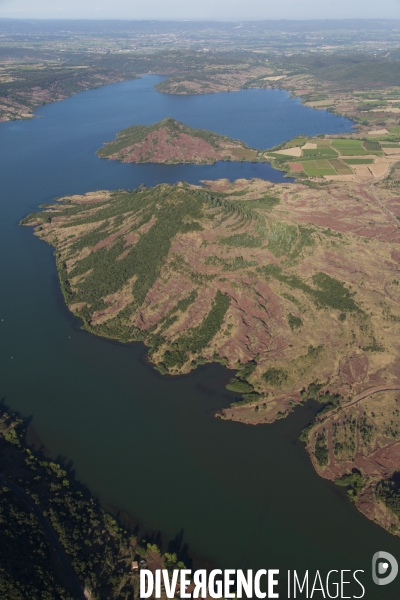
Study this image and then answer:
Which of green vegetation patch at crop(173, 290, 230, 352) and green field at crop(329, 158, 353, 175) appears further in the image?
green field at crop(329, 158, 353, 175)

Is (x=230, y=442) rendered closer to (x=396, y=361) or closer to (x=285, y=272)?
(x=396, y=361)

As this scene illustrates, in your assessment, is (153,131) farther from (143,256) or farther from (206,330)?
(206,330)

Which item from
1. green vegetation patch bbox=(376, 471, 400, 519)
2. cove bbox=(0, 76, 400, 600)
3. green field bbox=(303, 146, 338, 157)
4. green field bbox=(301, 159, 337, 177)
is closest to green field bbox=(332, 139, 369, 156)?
green field bbox=(303, 146, 338, 157)

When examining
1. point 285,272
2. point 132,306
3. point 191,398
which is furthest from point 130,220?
point 191,398

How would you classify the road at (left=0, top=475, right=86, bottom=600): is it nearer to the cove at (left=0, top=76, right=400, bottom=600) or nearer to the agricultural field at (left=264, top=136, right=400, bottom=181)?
the cove at (left=0, top=76, right=400, bottom=600)

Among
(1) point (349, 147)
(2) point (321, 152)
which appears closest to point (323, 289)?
(2) point (321, 152)

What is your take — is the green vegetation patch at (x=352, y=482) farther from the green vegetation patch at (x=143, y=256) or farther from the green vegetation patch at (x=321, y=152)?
the green vegetation patch at (x=321, y=152)
